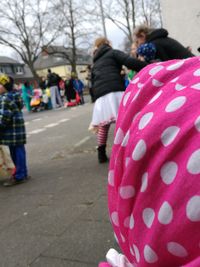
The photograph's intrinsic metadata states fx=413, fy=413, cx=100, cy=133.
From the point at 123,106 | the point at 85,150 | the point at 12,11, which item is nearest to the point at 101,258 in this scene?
the point at 123,106

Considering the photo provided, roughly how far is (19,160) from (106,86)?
5.16ft

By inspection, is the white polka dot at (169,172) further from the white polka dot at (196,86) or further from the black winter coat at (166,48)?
the black winter coat at (166,48)

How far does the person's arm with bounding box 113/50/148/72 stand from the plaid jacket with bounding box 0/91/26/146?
147cm

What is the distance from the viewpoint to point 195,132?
80 centimetres

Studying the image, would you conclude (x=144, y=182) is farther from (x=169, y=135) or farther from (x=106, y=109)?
(x=106, y=109)

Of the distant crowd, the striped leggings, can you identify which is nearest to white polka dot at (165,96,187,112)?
the striped leggings

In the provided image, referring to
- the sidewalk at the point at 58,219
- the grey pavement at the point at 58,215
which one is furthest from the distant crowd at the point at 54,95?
the sidewalk at the point at 58,219

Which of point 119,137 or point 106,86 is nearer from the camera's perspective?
point 119,137

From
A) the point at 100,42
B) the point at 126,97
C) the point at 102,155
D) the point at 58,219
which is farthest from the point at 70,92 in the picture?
the point at 126,97

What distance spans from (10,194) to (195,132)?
15.1ft

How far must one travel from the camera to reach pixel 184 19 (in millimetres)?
11203

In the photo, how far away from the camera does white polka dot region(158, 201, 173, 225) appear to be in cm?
82

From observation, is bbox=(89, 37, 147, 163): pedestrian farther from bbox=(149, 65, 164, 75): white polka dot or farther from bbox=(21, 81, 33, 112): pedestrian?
bbox=(21, 81, 33, 112): pedestrian

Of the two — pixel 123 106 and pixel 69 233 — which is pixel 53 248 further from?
pixel 123 106
